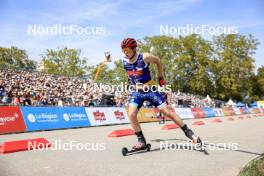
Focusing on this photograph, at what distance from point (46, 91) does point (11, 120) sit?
26.3 feet

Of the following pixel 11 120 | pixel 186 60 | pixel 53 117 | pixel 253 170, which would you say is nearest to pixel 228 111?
pixel 186 60

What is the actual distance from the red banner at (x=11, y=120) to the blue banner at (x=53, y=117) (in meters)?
0.31

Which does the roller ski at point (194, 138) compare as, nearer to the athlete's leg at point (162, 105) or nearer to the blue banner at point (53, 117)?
the athlete's leg at point (162, 105)

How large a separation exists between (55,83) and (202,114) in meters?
18.9

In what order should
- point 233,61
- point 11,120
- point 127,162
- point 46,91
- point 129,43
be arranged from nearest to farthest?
point 127,162 < point 129,43 < point 11,120 < point 46,91 < point 233,61

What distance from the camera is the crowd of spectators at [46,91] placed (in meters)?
21.5

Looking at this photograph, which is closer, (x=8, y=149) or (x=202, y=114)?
(x=8, y=149)

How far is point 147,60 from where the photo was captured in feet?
27.5

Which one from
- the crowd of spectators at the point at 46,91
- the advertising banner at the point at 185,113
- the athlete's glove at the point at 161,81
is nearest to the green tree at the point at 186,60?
the advertising banner at the point at 185,113

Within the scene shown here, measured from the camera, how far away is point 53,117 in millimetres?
19359

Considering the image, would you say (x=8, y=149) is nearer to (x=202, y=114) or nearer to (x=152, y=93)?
(x=152, y=93)

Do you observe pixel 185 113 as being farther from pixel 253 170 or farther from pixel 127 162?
pixel 253 170

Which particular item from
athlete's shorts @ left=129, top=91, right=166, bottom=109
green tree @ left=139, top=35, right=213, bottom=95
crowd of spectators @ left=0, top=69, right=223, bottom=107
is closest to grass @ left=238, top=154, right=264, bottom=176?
athlete's shorts @ left=129, top=91, right=166, bottom=109

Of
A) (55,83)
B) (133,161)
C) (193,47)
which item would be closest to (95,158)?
(133,161)
